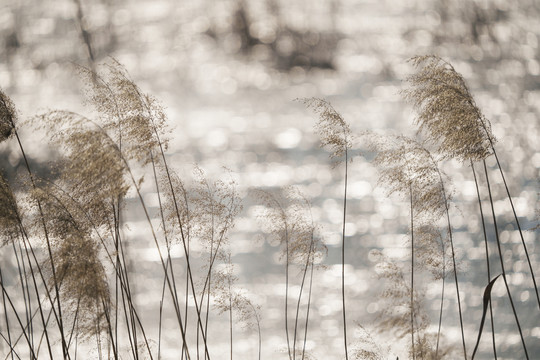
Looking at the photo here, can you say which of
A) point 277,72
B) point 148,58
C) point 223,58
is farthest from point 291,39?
point 148,58

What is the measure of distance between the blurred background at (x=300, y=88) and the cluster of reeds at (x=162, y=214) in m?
0.35

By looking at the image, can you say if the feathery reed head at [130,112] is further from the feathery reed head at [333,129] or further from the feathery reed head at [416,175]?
the feathery reed head at [416,175]

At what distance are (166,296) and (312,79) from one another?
5.18 feet

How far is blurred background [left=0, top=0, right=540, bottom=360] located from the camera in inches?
97.7

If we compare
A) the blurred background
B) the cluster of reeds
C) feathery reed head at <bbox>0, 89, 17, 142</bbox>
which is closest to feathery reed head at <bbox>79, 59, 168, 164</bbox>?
the cluster of reeds

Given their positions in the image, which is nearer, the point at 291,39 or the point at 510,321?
the point at 510,321

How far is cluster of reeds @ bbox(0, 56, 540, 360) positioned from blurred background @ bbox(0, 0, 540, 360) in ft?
1.15

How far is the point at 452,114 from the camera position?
155 centimetres

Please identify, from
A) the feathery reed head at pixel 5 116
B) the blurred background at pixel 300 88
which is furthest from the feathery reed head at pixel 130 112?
the blurred background at pixel 300 88

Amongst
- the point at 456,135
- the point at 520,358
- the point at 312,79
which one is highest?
the point at 312,79

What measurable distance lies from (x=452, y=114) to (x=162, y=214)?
3.76ft

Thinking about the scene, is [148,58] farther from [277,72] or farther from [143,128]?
[143,128]

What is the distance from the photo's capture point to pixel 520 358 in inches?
86.4

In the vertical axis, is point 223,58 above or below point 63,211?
above
